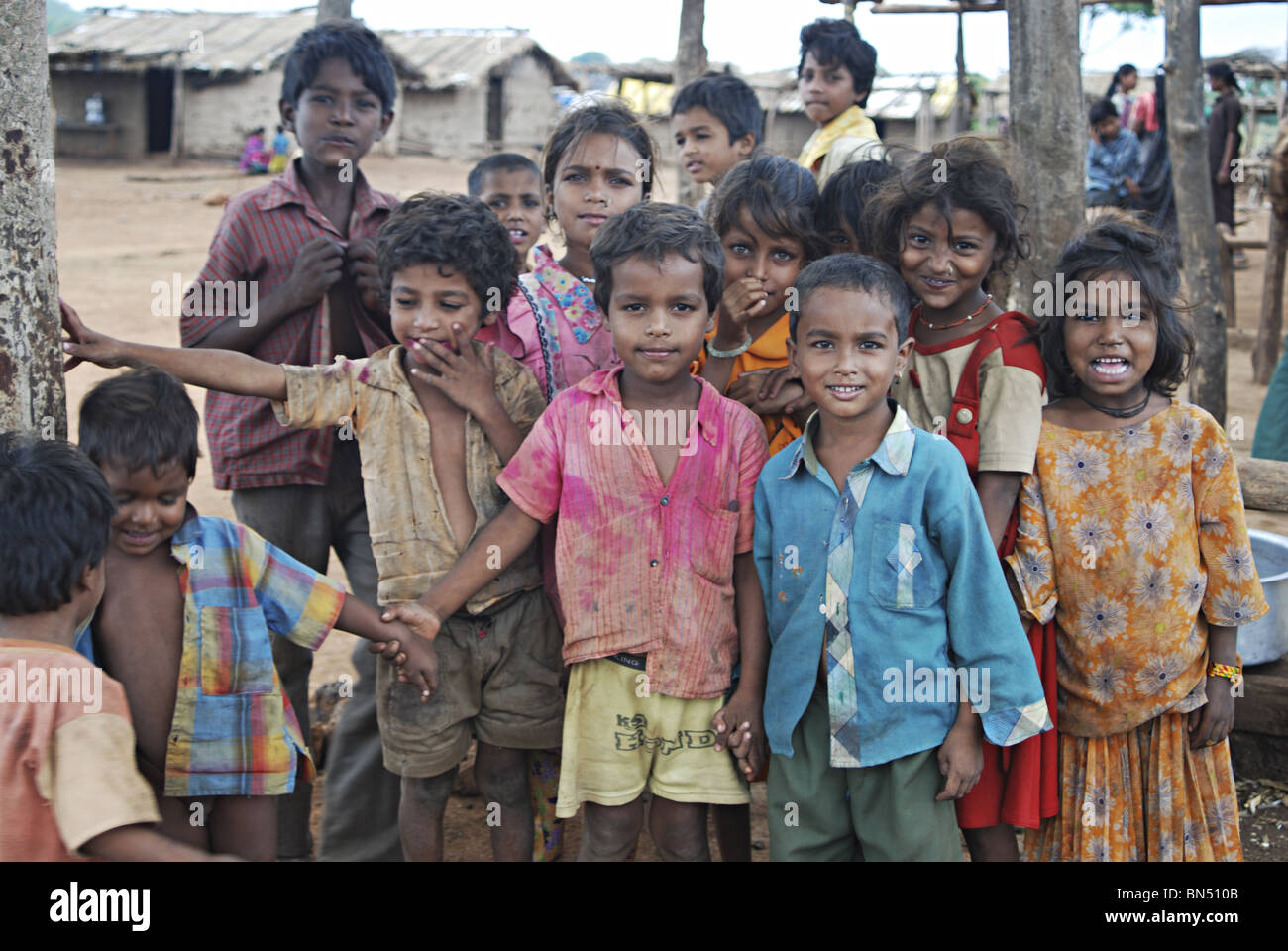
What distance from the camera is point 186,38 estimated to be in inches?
948

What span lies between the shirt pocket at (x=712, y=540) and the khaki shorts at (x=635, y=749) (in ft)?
0.86

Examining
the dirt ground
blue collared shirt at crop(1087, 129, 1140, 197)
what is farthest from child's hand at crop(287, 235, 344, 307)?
blue collared shirt at crop(1087, 129, 1140, 197)

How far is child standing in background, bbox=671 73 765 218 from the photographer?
4078mm

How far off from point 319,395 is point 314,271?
0.46 meters

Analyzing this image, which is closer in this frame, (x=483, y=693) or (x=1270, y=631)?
(x=483, y=693)

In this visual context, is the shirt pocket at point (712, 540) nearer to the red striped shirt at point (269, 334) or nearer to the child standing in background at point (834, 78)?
the red striped shirt at point (269, 334)

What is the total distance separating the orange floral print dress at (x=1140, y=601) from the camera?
241 centimetres

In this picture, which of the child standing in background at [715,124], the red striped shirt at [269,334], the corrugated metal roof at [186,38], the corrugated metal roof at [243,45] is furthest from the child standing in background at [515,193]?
the corrugated metal roof at [186,38]

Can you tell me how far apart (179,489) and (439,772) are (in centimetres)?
89

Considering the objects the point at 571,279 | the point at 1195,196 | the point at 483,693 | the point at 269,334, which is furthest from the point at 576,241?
the point at 1195,196

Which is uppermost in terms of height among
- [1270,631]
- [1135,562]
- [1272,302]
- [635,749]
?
[1272,302]

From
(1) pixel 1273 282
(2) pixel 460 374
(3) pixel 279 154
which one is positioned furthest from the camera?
(3) pixel 279 154

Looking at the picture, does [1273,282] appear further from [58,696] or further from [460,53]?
[460,53]

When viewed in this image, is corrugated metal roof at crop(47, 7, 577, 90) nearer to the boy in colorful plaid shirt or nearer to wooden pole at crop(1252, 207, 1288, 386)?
wooden pole at crop(1252, 207, 1288, 386)
